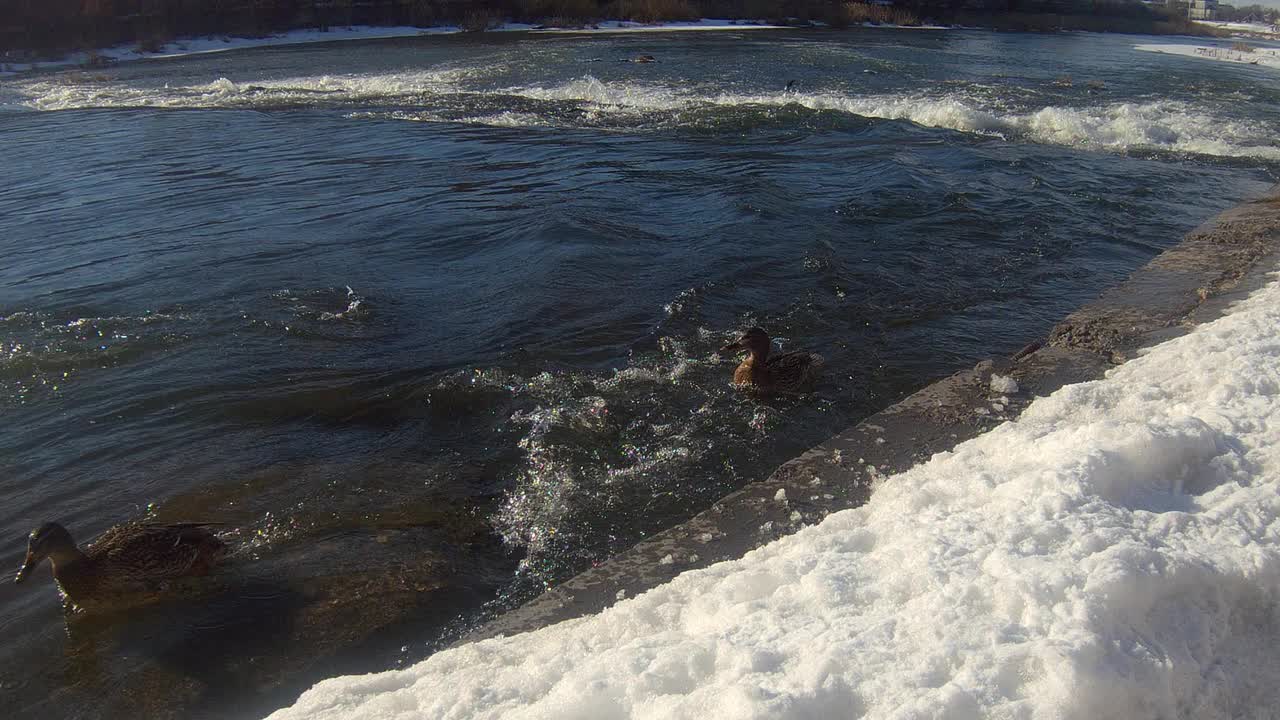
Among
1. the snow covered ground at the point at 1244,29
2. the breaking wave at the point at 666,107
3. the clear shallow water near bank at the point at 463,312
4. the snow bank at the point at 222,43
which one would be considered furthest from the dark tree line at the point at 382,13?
the clear shallow water near bank at the point at 463,312

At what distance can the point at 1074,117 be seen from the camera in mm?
15992

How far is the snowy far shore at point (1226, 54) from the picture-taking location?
2892 centimetres

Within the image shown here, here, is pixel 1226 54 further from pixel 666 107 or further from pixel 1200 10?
pixel 1200 10

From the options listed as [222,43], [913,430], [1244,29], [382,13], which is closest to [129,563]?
[913,430]

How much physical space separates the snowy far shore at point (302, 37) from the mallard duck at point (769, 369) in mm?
34597

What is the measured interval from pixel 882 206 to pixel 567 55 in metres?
20.9

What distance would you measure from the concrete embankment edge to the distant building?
217ft

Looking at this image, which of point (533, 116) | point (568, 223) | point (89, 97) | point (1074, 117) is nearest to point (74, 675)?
point (568, 223)

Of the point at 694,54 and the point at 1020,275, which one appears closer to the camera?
the point at 1020,275

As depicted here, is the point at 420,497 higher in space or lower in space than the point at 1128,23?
lower

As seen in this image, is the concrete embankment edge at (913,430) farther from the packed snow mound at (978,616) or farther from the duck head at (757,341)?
the duck head at (757,341)

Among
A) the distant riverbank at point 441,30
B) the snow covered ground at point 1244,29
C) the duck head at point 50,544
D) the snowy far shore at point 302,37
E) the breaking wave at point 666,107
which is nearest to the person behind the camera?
the duck head at point 50,544

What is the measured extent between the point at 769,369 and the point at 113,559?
401 cm

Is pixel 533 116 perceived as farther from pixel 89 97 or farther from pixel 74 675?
pixel 74 675
